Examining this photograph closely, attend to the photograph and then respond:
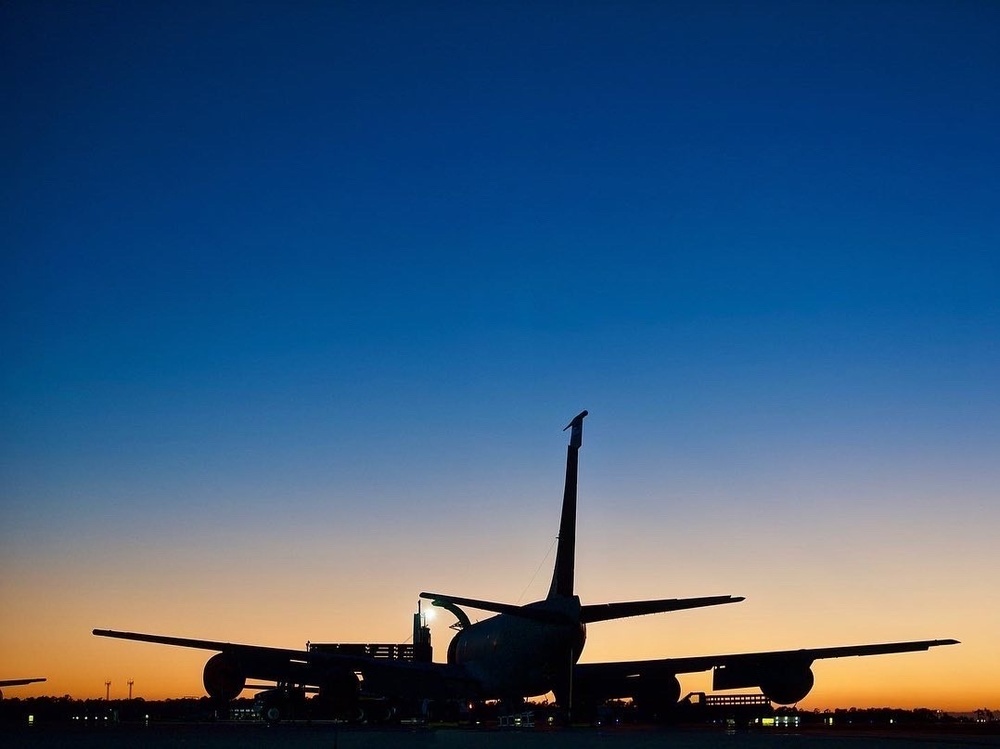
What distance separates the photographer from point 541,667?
4872 centimetres

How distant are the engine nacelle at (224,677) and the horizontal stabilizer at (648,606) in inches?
731

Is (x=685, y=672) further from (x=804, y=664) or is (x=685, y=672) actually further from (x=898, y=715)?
(x=898, y=715)

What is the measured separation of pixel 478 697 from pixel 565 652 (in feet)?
34.3

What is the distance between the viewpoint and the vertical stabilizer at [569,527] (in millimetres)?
48000

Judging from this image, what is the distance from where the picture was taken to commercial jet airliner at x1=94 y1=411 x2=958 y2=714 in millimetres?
46094

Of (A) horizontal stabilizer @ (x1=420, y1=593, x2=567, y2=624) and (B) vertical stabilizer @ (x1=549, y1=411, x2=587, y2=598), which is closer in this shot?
(A) horizontal stabilizer @ (x1=420, y1=593, x2=567, y2=624)

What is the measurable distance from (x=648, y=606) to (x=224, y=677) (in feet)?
75.7

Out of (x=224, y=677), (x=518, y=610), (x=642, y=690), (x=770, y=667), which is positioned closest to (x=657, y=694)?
Result: (x=642, y=690)

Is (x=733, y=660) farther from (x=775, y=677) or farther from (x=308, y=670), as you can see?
(x=308, y=670)

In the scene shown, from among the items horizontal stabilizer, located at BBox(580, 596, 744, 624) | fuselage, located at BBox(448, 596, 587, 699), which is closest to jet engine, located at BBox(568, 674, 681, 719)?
fuselage, located at BBox(448, 596, 587, 699)

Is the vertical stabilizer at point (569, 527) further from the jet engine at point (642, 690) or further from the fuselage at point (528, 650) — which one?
the jet engine at point (642, 690)

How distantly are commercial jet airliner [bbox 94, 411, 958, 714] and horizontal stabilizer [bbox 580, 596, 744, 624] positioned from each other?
0.13m

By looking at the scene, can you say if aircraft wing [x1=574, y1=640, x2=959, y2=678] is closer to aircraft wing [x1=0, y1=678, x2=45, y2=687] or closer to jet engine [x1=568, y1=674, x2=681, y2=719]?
jet engine [x1=568, y1=674, x2=681, y2=719]

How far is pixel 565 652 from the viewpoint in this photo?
46812mm
